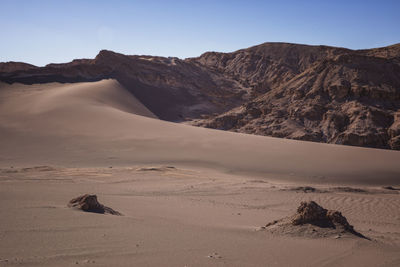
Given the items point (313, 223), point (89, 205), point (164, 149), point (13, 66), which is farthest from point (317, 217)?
point (13, 66)

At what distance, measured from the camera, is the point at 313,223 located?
16.7 ft

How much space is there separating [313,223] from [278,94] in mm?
28567

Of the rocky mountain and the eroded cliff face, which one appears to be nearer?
the eroded cliff face

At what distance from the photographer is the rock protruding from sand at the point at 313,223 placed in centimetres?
491

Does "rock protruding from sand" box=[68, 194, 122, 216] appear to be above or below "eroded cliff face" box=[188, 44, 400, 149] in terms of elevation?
below

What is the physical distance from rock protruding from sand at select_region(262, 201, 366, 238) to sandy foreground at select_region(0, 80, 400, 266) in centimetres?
18

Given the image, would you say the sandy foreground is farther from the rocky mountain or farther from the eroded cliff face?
the rocky mountain

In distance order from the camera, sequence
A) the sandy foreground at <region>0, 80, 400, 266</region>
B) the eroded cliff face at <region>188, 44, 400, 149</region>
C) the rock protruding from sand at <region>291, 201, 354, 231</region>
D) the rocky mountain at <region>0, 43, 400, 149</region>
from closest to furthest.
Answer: the sandy foreground at <region>0, 80, 400, 266</region> → the rock protruding from sand at <region>291, 201, 354, 231</region> → the eroded cliff face at <region>188, 44, 400, 149</region> → the rocky mountain at <region>0, 43, 400, 149</region>

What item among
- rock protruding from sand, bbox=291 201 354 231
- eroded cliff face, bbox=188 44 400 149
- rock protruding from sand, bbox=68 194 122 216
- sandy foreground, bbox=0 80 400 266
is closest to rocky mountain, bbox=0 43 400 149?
eroded cliff face, bbox=188 44 400 149

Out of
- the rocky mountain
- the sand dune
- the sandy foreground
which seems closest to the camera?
the sandy foreground

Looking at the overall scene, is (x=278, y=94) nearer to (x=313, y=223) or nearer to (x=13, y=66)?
(x=13, y=66)

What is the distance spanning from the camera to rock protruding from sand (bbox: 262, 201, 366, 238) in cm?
491

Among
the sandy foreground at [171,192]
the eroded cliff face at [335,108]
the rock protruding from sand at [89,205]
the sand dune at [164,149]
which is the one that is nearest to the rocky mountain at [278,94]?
the eroded cliff face at [335,108]

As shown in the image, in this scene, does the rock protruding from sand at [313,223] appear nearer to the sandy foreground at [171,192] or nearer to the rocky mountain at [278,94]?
the sandy foreground at [171,192]
